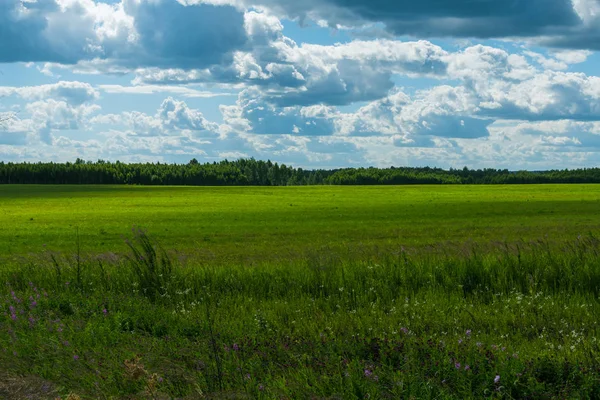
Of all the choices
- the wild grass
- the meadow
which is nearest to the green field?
the meadow

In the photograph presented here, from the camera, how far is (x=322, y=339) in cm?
945

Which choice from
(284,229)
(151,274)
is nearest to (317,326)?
(151,274)

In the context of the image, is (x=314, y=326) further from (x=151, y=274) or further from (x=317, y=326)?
(x=151, y=274)

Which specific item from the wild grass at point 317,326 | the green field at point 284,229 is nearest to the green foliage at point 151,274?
the wild grass at point 317,326

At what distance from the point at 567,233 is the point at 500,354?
2818 centimetres

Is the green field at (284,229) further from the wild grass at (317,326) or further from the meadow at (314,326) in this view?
the wild grass at (317,326)

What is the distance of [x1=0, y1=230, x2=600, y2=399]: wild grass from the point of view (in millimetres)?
7676

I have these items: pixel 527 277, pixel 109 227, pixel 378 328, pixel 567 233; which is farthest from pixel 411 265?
pixel 109 227

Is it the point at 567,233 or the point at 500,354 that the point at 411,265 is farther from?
the point at 567,233

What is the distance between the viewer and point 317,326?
10445 mm

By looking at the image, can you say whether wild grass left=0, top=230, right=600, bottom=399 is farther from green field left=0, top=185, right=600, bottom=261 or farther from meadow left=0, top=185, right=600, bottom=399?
green field left=0, top=185, right=600, bottom=261

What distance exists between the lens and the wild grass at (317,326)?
768cm

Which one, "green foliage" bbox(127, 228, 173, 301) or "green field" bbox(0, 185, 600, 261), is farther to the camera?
"green field" bbox(0, 185, 600, 261)

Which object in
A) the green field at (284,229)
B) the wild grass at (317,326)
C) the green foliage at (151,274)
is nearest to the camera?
the wild grass at (317,326)
